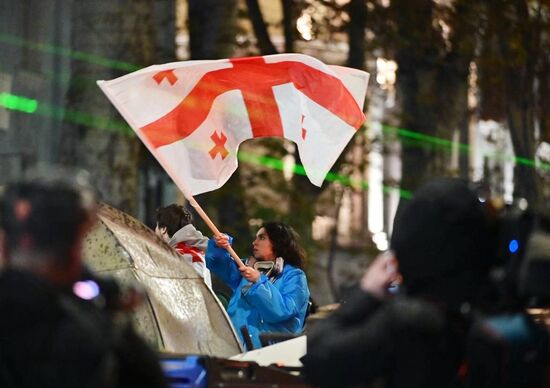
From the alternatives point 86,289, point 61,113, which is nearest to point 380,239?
point 61,113

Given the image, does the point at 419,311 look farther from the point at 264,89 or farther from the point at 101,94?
the point at 101,94

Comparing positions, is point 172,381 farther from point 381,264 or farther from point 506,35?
point 506,35

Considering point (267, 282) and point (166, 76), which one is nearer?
point (166, 76)

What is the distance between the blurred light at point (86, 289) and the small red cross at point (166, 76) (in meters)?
5.23

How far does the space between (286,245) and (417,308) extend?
606 cm

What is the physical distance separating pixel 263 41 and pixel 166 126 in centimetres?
1266

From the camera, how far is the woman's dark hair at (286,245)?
34.2ft

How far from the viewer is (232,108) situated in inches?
384

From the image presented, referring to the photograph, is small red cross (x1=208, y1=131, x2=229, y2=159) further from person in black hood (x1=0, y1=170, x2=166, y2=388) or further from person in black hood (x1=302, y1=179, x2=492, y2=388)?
person in black hood (x1=0, y1=170, x2=166, y2=388)

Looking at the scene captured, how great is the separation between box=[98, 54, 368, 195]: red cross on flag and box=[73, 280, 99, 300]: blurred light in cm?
502

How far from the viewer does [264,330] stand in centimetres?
995

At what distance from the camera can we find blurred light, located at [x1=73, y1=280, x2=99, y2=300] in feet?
13.1

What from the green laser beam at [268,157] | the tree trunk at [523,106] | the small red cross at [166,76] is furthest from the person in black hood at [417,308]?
the tree trunk at [523,106]

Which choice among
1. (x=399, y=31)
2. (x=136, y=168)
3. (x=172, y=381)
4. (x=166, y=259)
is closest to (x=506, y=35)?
(x=399, y=31)
